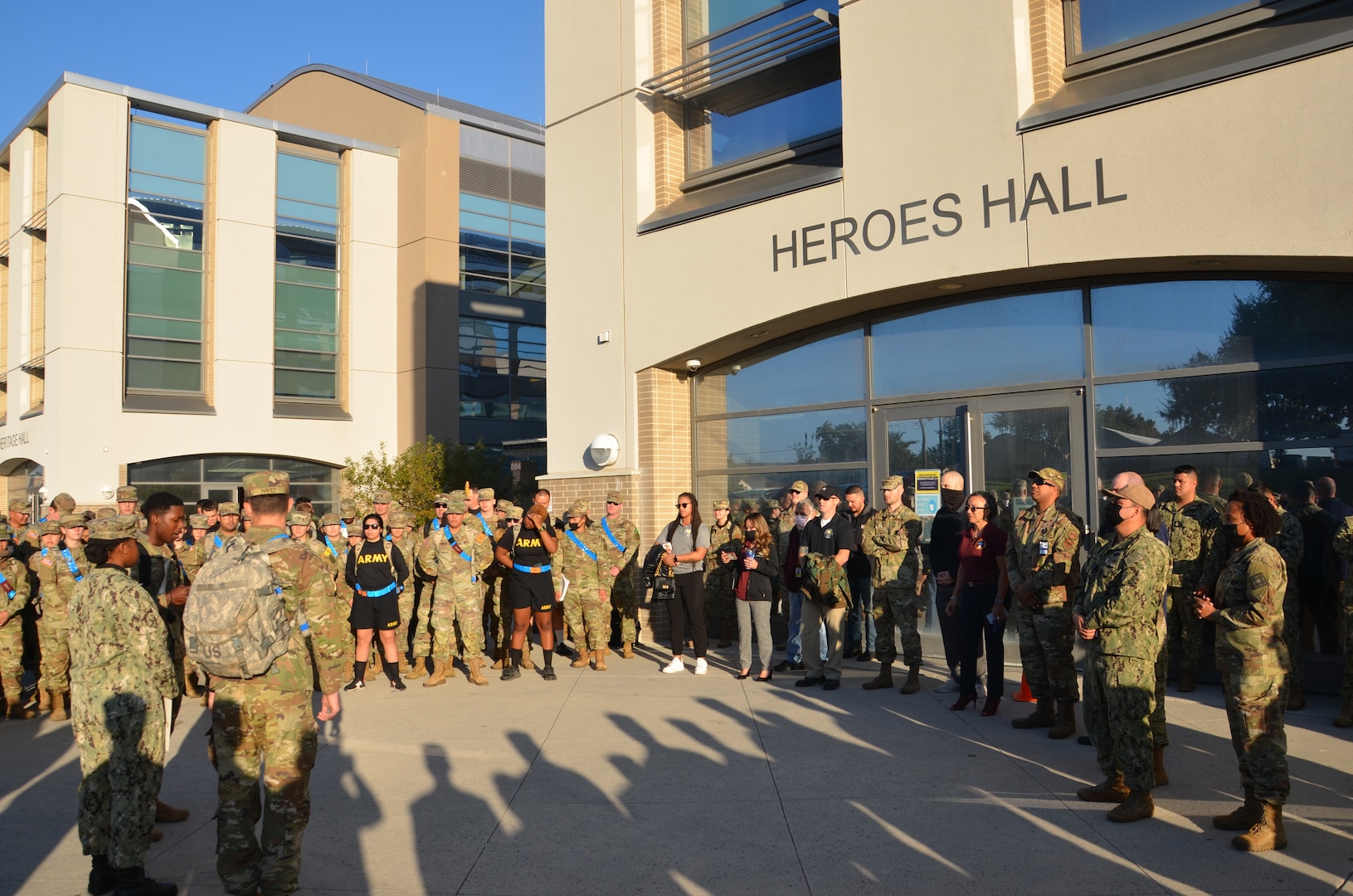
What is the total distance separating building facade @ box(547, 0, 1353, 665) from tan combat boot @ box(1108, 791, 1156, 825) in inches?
182

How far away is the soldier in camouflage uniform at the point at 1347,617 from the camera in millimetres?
7625

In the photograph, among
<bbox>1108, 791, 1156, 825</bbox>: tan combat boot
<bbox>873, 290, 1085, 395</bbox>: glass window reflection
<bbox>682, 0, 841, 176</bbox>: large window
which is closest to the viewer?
<bbox>1108, 791, 1156, 825</bbox>: tan combat boot

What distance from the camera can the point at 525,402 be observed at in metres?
33.0

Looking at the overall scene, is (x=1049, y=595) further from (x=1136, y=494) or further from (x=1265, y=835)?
(x=1265, y=835)

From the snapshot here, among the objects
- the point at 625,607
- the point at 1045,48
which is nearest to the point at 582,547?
the point at 625,607

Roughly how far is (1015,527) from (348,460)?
24.3 metres

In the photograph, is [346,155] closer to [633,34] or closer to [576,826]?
[633,34]

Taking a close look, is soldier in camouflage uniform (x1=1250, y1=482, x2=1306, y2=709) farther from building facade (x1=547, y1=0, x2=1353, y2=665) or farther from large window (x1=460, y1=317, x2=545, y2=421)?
large window (x1=460, y1=317, x2=545, y2=421)

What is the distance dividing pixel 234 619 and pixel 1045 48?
30.7 ft

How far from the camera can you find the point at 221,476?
27406mm

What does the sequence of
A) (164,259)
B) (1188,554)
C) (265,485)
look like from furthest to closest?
(164,259) → (1188,554) → (265,485)

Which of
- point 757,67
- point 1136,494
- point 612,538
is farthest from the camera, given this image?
point 757,67

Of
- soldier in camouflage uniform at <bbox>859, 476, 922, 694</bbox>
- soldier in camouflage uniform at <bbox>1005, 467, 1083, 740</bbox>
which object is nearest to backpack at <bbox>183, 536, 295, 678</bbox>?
soldier in camouflage uniform at <bbox>1005, 467, 1083, 740</bbox>

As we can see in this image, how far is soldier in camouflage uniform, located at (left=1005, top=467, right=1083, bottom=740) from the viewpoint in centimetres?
762
